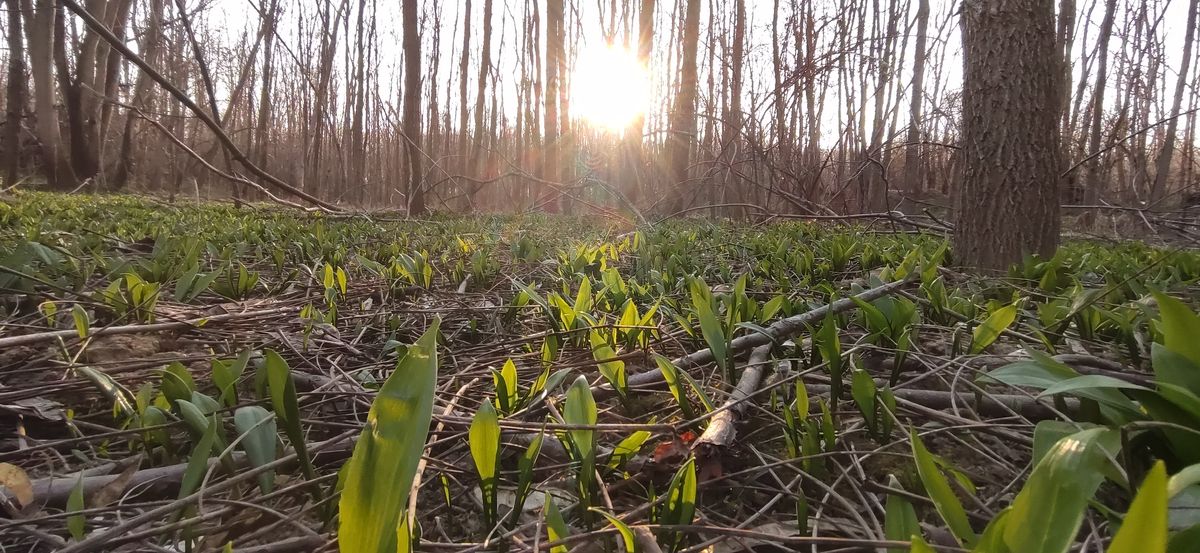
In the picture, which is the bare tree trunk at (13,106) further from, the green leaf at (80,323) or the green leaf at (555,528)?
the green leaf at (555,528)

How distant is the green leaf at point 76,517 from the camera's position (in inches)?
28.0

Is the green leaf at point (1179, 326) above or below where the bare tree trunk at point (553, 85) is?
below

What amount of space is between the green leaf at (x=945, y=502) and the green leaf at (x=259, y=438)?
915mm

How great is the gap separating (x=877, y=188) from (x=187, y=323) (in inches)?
389

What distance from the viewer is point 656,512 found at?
792mm

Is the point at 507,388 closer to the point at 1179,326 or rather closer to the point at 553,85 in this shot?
the point at 1179,326

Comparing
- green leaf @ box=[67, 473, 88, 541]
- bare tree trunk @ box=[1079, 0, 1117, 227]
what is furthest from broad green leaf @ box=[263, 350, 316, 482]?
bare tree trunk @ box=[1079, 0, 1117, 227]

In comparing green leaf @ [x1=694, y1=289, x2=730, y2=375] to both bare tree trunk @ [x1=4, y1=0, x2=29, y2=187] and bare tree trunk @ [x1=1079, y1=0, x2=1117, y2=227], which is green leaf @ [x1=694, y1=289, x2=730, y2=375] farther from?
bare tree trunk @ [x1=4, y1=0, x2=29, y2=187]

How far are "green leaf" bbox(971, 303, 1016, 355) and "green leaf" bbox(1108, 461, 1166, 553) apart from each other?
40.4 inches

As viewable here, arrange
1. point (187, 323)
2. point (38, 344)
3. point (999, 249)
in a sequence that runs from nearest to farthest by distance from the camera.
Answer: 1. point (38, 344)
2. point (187, 323)
3. point (999, 249)

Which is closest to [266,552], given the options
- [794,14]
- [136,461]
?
[136,461]

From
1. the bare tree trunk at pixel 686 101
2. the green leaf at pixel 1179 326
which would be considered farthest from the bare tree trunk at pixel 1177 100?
the green leaf at pixel 1179 326

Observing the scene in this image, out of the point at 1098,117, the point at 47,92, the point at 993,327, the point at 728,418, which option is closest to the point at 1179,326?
the point at 993,327

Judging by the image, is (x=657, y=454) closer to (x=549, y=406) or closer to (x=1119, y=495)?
(x=549, y=406)
